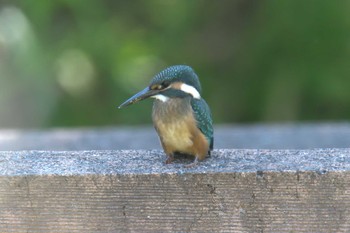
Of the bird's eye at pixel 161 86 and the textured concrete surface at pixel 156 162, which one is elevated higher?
the bird's eye at pixel 161 86

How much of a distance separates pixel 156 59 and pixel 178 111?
15.7ft

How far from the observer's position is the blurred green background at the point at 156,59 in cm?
704

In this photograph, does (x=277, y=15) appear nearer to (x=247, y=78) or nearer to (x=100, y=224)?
(x=247, y=78)

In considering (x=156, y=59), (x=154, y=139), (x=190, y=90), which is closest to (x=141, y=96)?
(x=190, y=90)

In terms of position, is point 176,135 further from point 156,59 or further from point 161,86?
point 156,59

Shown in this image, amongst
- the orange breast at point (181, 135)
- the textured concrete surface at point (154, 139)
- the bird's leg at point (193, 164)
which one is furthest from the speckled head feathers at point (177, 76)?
the textured concrete surface at point (154, 139)

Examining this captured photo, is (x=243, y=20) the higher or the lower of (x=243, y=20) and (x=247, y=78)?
the higher

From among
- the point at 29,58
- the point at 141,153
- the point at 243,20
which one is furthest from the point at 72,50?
the point at 141,153

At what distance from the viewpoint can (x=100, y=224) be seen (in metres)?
2.20

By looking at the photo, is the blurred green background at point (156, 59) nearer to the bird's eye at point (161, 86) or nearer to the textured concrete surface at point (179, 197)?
the bird's eye at point (161, 86)

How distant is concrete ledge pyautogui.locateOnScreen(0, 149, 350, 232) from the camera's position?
85.1 inches

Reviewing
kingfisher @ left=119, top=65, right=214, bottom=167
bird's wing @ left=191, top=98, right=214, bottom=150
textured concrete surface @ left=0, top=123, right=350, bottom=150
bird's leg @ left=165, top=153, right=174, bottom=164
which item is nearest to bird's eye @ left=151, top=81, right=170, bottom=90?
kingfisher @ left=119, top=65, right=214, bottom=167

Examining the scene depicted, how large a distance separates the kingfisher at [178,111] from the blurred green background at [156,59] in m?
4.58

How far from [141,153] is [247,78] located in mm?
5170
